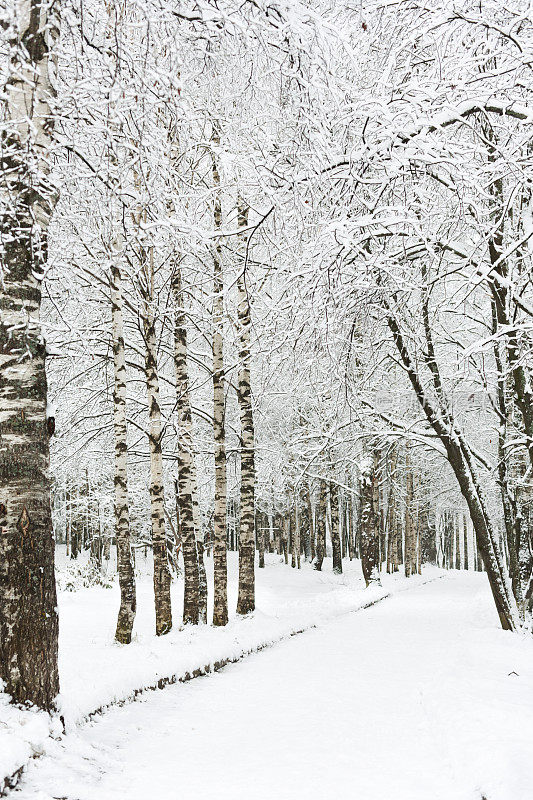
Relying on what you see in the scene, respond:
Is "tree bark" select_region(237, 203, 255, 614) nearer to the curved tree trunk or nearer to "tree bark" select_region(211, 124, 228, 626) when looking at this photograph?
"tree bark" select_region(211, 124, 228, 626)

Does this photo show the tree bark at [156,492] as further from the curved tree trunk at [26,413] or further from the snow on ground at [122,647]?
the curved tree trunk at [26,413]

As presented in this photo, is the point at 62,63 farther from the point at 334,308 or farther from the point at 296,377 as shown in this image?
the point at 296,377

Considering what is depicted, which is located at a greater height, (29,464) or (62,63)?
(62,63)

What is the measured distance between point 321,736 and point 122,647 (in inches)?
217

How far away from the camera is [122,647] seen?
10.4m

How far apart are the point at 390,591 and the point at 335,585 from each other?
3.62 meters

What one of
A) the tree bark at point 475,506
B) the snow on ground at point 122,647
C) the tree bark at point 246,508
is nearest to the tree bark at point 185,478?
the snow on ground at point 122,647

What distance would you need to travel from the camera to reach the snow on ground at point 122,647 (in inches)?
184

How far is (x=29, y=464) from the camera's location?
509 centimetres

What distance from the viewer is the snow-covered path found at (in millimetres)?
4469

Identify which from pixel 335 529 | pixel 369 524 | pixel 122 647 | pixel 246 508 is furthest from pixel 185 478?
pixel 335 529

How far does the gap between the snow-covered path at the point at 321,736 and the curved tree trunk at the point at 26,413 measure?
827 millimetres

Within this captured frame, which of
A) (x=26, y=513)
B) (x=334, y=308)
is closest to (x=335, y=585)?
(x=334, y=308)

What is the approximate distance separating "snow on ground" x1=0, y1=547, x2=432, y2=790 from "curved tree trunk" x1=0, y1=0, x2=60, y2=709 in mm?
420
